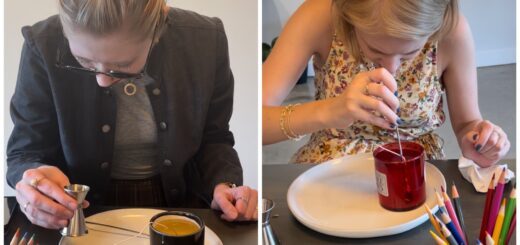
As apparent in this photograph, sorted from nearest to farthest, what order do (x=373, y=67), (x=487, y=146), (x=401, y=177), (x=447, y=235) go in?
(x=447, y=235) → (x=401, y=177) → (x=487, y=146) → (x=373, y=67)

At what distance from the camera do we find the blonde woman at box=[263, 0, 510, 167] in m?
0.81

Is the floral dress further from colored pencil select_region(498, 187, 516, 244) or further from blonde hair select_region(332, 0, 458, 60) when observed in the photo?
colored pencil select_region(498, 187, 516, 244)

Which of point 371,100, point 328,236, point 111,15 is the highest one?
point 111,15

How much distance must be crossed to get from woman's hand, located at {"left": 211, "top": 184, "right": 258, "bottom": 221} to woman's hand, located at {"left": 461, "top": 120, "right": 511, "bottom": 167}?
0.97 feet

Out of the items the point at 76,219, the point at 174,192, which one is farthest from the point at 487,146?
the point at 76,219

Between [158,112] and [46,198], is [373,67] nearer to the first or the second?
[158,112]

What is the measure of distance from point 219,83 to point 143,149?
112mm

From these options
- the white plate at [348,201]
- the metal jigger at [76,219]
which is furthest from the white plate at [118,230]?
the white plate at [348,201]

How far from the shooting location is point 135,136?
0.65 meters

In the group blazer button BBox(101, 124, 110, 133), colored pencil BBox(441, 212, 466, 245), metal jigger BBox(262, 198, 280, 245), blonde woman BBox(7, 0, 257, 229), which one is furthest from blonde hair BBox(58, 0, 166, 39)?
colored pencil BBox(441, 212, 466, 245)

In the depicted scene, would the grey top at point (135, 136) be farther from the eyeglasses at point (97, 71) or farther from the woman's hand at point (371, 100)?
the woman's hand at point (371, 100)

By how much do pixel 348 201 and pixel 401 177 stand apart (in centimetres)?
9

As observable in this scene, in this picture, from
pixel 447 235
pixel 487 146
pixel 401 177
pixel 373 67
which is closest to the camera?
pixel 447 235

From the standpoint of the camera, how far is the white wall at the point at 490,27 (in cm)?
83
